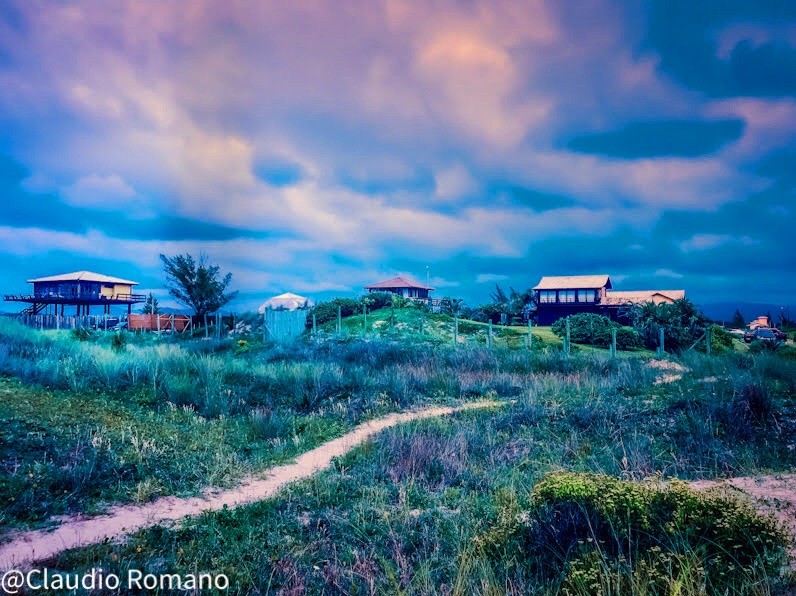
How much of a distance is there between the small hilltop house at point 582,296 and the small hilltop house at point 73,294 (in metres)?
44.8

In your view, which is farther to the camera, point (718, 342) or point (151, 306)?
point (151, 306)

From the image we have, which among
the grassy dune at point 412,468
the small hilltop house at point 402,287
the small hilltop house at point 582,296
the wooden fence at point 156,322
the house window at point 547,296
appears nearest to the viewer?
the grassy dune at point 412,468

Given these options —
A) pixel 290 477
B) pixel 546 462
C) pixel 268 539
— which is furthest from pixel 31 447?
pixel 546 462

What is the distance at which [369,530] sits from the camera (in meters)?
5.66

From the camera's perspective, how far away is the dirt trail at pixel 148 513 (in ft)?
17.0

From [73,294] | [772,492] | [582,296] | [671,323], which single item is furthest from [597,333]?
[73,294]

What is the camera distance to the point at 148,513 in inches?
250

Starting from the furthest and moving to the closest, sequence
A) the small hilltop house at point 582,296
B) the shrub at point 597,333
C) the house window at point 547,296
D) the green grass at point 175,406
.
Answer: the house window at point 547,296 → the small hilltop house at point 582,296 → the shrub at point 597,333 → the green grass at point 175,406

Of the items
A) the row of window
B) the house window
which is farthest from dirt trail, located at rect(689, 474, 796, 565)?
the house window

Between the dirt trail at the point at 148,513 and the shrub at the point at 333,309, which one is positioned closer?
the dirt trail at the point at 148,513

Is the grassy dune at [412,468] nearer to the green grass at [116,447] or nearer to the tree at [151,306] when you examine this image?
the green grass at [116,447]

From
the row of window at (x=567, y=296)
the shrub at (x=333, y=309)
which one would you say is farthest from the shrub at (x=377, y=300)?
the row of window at (x=567, y=296)

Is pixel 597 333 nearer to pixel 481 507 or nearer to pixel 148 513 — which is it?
pixel 481 507

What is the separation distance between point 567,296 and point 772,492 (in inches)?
2000
